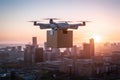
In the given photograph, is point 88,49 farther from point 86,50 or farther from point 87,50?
point 86,50

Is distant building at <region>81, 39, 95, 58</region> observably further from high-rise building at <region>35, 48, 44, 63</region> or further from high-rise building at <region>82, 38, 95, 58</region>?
high-rise building at <region>35, 48, 44, 63</region>

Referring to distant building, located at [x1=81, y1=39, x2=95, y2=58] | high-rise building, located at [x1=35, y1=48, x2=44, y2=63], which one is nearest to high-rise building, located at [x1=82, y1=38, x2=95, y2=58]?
distant building, located at [x1=81, y1=39, x2=95, y2=58]

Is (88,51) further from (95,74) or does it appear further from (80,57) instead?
(95,74)

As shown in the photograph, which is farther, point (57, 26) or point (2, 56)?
point (2, 56)

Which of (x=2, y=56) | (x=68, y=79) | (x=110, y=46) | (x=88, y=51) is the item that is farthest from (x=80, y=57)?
(x=110, y=46)

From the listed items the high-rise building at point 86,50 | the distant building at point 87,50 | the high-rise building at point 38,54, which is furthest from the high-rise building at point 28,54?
the high-rise building at point 86,50

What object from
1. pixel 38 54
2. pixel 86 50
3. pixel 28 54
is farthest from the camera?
pixel 86 50

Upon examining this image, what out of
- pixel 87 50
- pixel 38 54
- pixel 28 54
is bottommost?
pixel 28 54

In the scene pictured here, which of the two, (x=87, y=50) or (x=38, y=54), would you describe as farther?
(x=87, y=50)

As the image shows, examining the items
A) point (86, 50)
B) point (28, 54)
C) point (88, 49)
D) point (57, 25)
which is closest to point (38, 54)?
→ point (28, 54)

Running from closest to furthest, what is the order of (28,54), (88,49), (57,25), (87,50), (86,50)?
(57,25) → (28,54) → (86,50) → (87,50) → (88,49)

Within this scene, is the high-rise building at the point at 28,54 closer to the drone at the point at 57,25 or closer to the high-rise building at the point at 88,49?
the high-rise building at the point at 88,49
